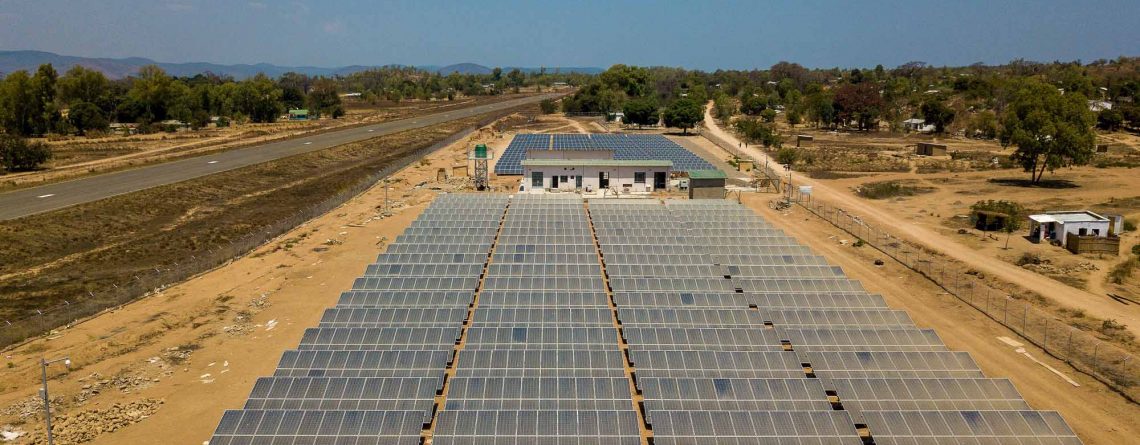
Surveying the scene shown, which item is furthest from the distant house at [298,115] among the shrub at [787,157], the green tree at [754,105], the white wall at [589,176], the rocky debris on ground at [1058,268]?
the rocky debris on ground at [1058,268]

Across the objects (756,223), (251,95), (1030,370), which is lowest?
(1030,370)

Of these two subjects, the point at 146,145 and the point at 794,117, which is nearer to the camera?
the point at 146,145

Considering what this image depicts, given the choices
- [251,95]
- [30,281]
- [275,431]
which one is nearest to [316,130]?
[251,95]

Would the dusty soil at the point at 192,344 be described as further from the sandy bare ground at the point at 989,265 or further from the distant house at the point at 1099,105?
the distant house at the point at 1099,105

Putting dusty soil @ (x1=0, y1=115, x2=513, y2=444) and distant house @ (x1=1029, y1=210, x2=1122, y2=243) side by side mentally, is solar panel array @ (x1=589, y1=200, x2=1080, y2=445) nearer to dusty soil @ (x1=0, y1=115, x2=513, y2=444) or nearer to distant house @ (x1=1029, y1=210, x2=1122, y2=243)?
dusty soil @ (x1=0, y1=115, x2=513, y2=444)

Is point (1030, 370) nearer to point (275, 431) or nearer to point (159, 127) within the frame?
point (275, 431)

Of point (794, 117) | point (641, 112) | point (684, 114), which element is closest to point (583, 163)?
point (684, 114)

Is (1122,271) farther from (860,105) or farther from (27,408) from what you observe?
(860,105)
